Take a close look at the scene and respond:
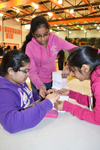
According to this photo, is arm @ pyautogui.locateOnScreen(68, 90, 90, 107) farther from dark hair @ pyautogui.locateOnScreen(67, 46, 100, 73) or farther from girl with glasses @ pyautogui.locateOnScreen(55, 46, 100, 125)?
dark hair @ pyautogui.locateOnScreen(67, 46, 100, 73)

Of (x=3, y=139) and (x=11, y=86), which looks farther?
(x=11, y=86)

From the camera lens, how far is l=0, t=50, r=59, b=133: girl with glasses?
31.2 inches

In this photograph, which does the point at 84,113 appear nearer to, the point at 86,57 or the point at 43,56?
the point at 86,57

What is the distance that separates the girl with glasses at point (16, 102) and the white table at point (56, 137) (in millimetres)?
51

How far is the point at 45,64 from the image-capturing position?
158 centimetres

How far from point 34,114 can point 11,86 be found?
290 mm

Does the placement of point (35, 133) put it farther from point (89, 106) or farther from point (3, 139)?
point (89, 106)

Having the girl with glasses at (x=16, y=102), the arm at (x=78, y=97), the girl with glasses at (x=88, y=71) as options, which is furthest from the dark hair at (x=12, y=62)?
the arm at (x=78, y=97)

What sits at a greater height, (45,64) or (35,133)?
(45,64)

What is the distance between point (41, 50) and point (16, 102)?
74 cm

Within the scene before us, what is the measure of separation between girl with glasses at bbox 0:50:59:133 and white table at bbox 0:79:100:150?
0.05 metres

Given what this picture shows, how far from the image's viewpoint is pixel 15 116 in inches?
31.3

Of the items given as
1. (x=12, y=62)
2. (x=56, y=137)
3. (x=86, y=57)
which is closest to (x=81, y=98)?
(x=86, y=57)

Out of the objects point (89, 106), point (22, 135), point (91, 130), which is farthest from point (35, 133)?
point (89, 106)
